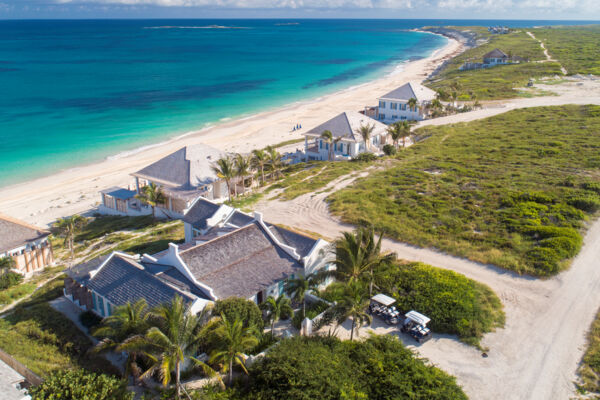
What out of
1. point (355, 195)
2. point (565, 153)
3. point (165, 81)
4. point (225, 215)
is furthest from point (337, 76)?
point (225, 215)

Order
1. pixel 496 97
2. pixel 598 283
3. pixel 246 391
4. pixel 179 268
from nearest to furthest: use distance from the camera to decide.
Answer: pixel 246 391 < pixel 179 268 < pixel 598 283 < pixel 496 97

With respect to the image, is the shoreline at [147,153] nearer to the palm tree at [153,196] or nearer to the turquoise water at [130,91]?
the turquoise water at [130,91]

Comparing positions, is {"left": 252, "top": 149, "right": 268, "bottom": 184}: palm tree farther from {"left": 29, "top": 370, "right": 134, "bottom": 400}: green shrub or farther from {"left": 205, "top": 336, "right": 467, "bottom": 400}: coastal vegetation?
{"left": 29, "top": 370, "right": 134, "bottom": 400}: green shrub

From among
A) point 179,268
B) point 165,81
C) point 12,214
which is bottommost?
point 12,214

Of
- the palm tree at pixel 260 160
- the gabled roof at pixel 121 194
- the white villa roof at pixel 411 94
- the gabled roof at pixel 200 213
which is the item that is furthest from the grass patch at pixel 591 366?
the white villa roof at pixel 411 94

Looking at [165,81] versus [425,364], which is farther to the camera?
[165,81]

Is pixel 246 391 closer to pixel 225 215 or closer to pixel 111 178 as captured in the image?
pixel 225 215

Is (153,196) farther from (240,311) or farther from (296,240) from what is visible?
(240,311)
